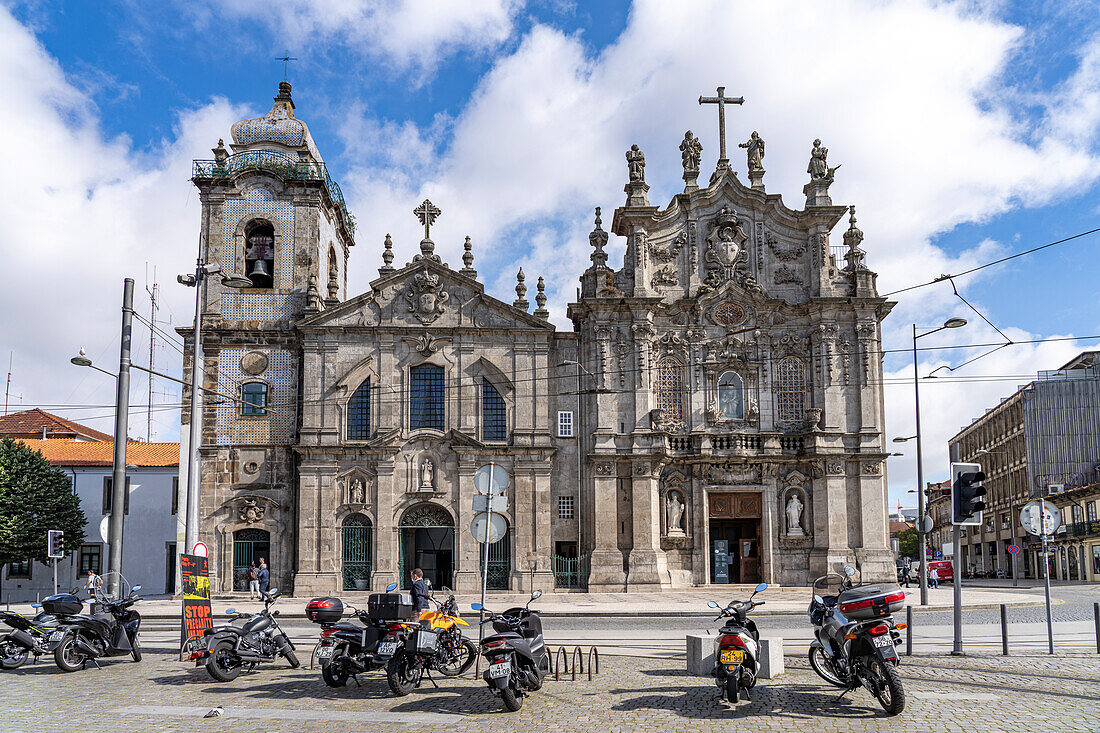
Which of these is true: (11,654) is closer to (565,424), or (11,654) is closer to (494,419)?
(494,419)

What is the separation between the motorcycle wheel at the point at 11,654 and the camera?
50.2 ft

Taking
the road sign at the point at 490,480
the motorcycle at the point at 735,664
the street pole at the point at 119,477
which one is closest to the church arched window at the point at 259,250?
the street pole at the point at 119,477

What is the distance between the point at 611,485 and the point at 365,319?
12.0 meters

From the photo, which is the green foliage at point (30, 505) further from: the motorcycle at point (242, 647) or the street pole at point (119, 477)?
the motorcycle at point (242, 647)

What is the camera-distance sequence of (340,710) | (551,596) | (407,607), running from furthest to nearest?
1. (551,596)
2. (407,607)
3. (340,710)

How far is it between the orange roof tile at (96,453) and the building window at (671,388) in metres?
25.1

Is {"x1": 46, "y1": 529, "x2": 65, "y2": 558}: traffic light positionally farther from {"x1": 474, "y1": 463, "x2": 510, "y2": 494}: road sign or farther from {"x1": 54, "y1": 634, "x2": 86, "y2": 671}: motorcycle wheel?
{"x1": 474, "y1": 463, "x2": 510, "y2": 494}: road sign

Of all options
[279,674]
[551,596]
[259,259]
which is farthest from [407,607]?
[259,259]

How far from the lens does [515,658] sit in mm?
Answer: 12180

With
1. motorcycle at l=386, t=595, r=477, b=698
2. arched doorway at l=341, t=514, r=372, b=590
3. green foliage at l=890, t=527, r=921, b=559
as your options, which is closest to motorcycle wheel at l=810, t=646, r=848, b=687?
motorcycle at l=386, t=595, r=477, b=698

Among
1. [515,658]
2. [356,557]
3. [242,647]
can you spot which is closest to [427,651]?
[515,658]

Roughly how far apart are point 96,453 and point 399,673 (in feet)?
130

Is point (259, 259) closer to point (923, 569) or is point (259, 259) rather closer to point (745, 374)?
point (745, 374)

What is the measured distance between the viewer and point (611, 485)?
36562 mm
